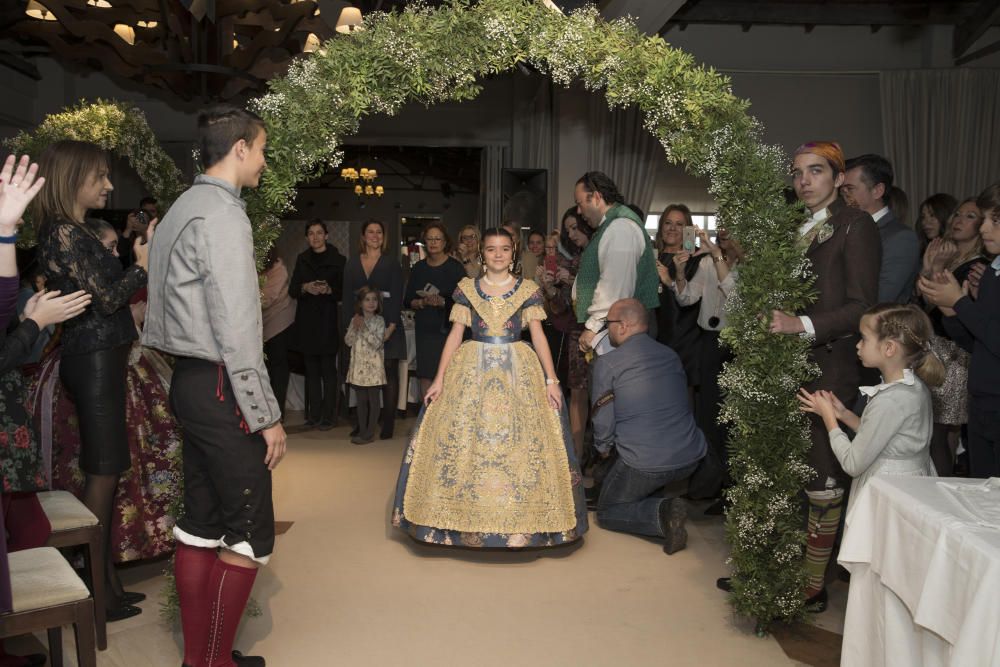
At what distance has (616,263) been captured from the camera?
4.57 m

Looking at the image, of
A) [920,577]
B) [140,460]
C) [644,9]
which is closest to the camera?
[920,577]

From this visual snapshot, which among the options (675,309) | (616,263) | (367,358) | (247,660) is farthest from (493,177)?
(247,660)

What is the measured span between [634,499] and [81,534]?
8.39ft

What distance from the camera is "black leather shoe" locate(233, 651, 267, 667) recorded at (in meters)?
2.83

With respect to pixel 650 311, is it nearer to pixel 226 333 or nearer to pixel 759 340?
pixel 759 340

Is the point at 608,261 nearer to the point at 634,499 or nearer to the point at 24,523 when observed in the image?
the point at 634,499

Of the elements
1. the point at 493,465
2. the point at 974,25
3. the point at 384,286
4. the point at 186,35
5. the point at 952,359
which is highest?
the point at 974,25

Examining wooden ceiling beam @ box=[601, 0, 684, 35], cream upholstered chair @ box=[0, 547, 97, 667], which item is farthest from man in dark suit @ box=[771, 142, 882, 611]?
wooden ceiling beam @ box=[601, 0, 684, 35]

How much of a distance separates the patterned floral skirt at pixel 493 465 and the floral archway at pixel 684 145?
933 millimetres

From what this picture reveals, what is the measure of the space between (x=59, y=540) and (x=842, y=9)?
8.59 meters

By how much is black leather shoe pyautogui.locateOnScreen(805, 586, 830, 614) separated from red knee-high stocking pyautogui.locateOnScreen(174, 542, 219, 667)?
212 centimetres

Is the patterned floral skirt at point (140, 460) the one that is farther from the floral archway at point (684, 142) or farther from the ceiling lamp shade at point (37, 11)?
the ceiling lamp shade at point (37, 11)

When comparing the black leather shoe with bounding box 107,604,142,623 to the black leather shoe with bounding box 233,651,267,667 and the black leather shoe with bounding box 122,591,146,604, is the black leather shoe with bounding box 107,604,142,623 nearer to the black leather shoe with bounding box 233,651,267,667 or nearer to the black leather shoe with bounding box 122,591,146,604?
the black leather shoe with bounding box 122,591,146,604

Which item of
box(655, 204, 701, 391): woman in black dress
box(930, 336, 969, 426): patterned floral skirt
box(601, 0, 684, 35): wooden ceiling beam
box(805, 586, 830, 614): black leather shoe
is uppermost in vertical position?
box(601, 0, 684, 35): wooden ceiling beam
